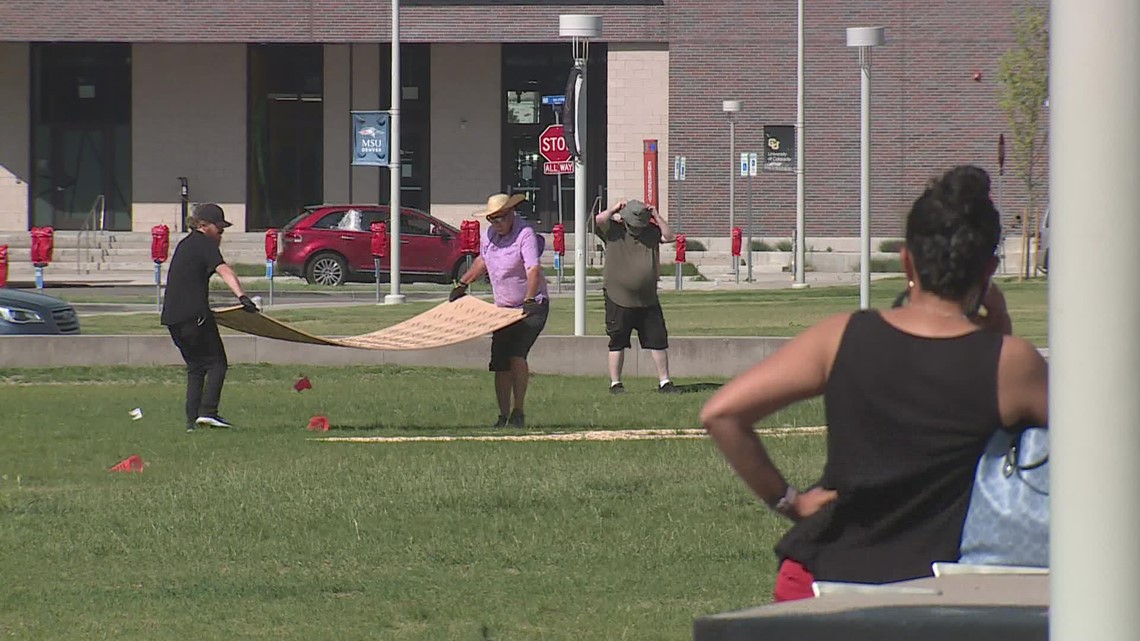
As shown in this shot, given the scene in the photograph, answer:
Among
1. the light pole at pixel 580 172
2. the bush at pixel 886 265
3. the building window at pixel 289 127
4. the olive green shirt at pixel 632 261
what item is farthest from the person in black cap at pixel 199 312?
the building window at pixel 289 127

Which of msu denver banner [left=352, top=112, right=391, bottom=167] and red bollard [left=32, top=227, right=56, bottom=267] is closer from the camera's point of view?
red bollard [left=32, top=227, right=56, bottom=267]

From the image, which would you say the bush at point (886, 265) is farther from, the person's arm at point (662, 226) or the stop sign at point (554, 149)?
the person's arm at point (662, 226)

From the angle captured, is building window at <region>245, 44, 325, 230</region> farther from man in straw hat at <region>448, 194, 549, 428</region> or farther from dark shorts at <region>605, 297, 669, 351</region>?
man in straw hat at <region>448, 194, 549, 428</region>

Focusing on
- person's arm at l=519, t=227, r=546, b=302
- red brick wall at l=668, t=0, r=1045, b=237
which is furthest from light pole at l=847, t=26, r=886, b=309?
red brick wall at l=668, t=0, r=1045, b=237

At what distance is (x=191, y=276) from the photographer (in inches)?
560

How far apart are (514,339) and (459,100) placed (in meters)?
38.7

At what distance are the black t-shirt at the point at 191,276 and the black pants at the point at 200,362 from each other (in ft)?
0.28

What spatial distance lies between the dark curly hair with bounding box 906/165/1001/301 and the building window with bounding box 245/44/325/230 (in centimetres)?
4928

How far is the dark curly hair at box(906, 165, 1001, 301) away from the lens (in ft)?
13.2

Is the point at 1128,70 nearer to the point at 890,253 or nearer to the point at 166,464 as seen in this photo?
the point at 166,464

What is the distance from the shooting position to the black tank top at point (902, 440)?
3.95 metres

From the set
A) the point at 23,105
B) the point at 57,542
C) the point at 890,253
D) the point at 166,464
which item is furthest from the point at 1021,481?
the point at 23,105

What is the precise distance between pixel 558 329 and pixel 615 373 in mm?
7060

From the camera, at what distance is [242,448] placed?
1312 centimetres
